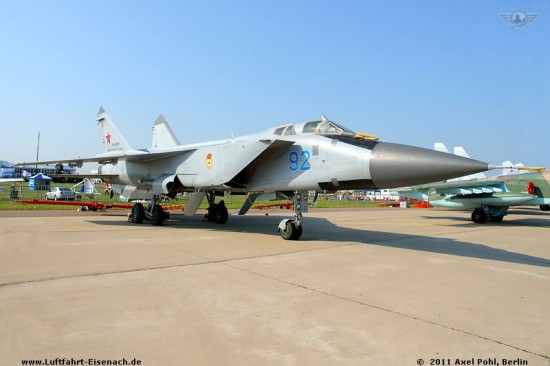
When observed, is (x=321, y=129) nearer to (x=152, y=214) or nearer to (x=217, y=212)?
(x=217, y=212)

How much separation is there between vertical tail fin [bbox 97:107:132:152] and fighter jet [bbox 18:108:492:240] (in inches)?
84.4

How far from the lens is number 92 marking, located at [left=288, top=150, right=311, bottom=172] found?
7832mm

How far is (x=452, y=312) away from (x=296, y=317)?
1555 millimetres

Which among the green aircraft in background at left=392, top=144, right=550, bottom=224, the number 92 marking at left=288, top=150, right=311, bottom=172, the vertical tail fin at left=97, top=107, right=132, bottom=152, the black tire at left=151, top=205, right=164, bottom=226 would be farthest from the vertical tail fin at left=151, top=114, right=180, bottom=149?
the green aircraft in background at left=392, top=144, right=550, bottom=224

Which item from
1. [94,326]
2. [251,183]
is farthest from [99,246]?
[94,326]

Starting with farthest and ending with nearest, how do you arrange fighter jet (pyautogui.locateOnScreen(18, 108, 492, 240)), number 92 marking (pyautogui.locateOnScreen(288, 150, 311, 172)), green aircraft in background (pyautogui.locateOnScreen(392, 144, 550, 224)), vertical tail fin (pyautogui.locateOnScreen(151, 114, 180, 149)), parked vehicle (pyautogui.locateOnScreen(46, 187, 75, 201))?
parked vehicle (pyautogui.locateOnScreen(46, 187, 75, 201)) < green aircraft in background (pyautogui.locateOnScreen(392, 144, 550, 224)) < vertical tail fin (pyautogui.locateOnScreen(151, 114, 180, 149)) < number 92 marking (pyautogui.locateOnScreen(288, 150, 311, 172)) < fighter jet (pyautogui.locateOnScreen(18, 108, 492, 240))

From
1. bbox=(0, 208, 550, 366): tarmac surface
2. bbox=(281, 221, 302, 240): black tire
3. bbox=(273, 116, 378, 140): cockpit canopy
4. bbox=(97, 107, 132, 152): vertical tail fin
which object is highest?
bbox=(97, 107, 132, 152): vertical tail fin

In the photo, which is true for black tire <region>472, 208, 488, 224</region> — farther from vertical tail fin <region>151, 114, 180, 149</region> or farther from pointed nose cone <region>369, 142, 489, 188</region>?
vertical tail fin <region>151, 114, 180, 149</region>

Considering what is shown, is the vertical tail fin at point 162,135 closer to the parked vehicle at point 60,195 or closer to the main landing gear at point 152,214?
the main landing gear at point 152,214

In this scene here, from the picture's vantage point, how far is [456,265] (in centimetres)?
596

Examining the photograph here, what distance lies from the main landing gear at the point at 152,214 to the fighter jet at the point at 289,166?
32mm

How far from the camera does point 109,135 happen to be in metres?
15.6

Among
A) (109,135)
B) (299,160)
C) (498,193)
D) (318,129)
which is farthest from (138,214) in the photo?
(498,193)

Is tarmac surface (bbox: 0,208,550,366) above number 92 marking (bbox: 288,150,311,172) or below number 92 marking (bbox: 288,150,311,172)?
below
